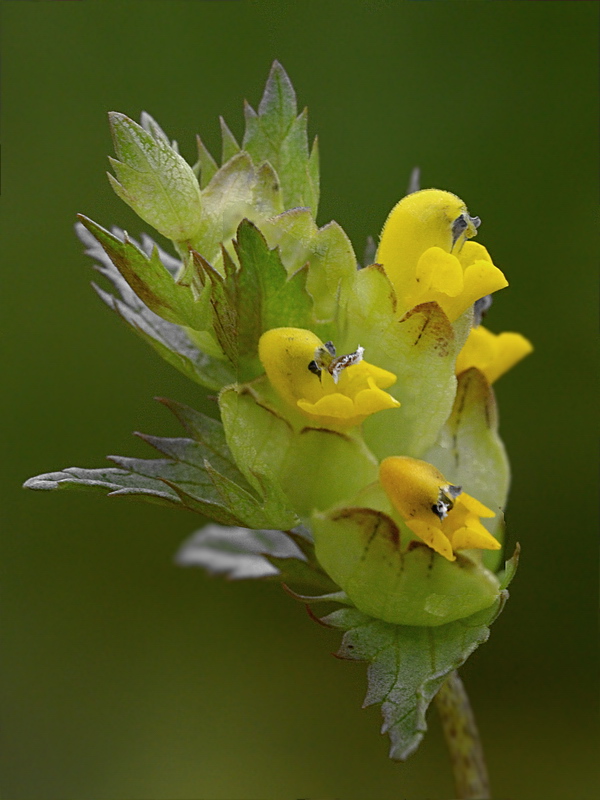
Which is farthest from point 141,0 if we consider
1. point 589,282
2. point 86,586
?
point 86,586

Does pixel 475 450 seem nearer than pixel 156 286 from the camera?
No

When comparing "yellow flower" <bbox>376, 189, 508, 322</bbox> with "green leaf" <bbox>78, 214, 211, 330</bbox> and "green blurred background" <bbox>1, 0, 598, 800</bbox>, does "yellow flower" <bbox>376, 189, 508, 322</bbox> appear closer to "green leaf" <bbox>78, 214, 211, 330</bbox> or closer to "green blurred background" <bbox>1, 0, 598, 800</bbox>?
"green leaf" <bbox>78, 214, 211, 330</bbox>

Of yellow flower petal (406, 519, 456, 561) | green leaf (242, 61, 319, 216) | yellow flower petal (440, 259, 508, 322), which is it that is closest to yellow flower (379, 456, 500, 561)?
yellow flower petal (406, 519, 456, 561)

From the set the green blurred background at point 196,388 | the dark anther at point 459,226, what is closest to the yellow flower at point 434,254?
the dark anther at point 459,226

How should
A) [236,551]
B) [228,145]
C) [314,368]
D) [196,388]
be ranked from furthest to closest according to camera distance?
[196,388], [236,551], [228,145], [314,368]

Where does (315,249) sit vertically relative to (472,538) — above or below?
above

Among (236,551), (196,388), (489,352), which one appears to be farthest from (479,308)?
(196,388)

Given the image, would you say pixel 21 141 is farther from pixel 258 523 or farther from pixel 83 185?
pixel 258 523

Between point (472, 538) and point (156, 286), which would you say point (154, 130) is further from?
point (472, 538)

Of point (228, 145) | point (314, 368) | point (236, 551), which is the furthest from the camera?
point (236, 551)
